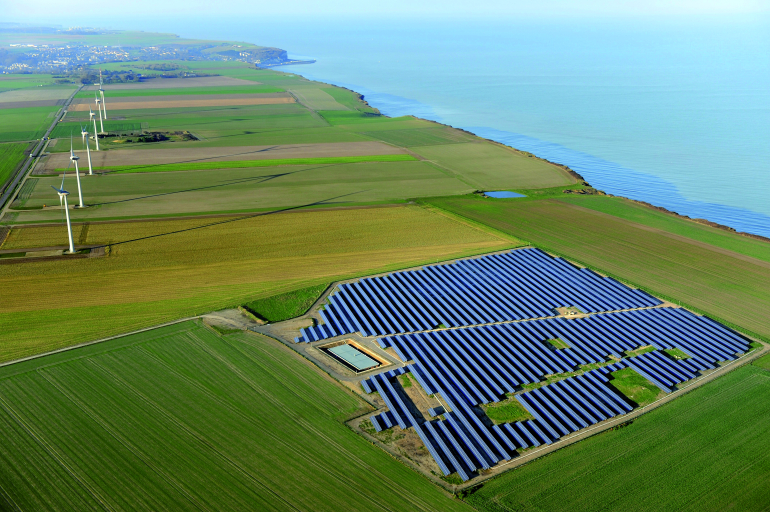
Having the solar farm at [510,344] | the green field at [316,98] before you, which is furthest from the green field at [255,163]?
the green field at [316,98]

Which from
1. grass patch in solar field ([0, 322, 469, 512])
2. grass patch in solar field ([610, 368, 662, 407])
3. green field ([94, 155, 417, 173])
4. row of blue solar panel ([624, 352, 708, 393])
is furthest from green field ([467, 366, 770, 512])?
green field ([94, 155, 417, 173])

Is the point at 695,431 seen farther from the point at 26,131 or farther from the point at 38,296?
the point at 26,131

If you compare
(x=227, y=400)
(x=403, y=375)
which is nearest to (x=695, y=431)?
(x=403, y=375)

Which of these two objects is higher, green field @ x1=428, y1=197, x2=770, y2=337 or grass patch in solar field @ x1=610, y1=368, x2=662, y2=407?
green field @ x1=428, y1=197, x2=770, y2=337

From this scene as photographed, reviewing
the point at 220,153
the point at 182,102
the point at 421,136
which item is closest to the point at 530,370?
the point at 220,153

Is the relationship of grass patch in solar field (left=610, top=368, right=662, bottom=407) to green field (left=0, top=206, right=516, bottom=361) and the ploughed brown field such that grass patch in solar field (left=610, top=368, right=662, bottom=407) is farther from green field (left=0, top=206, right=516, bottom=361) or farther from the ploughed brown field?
the ploughed brown field

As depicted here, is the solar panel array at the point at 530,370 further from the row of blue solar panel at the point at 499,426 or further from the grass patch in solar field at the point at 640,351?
the grass patch in solar field at the point at 640,351
